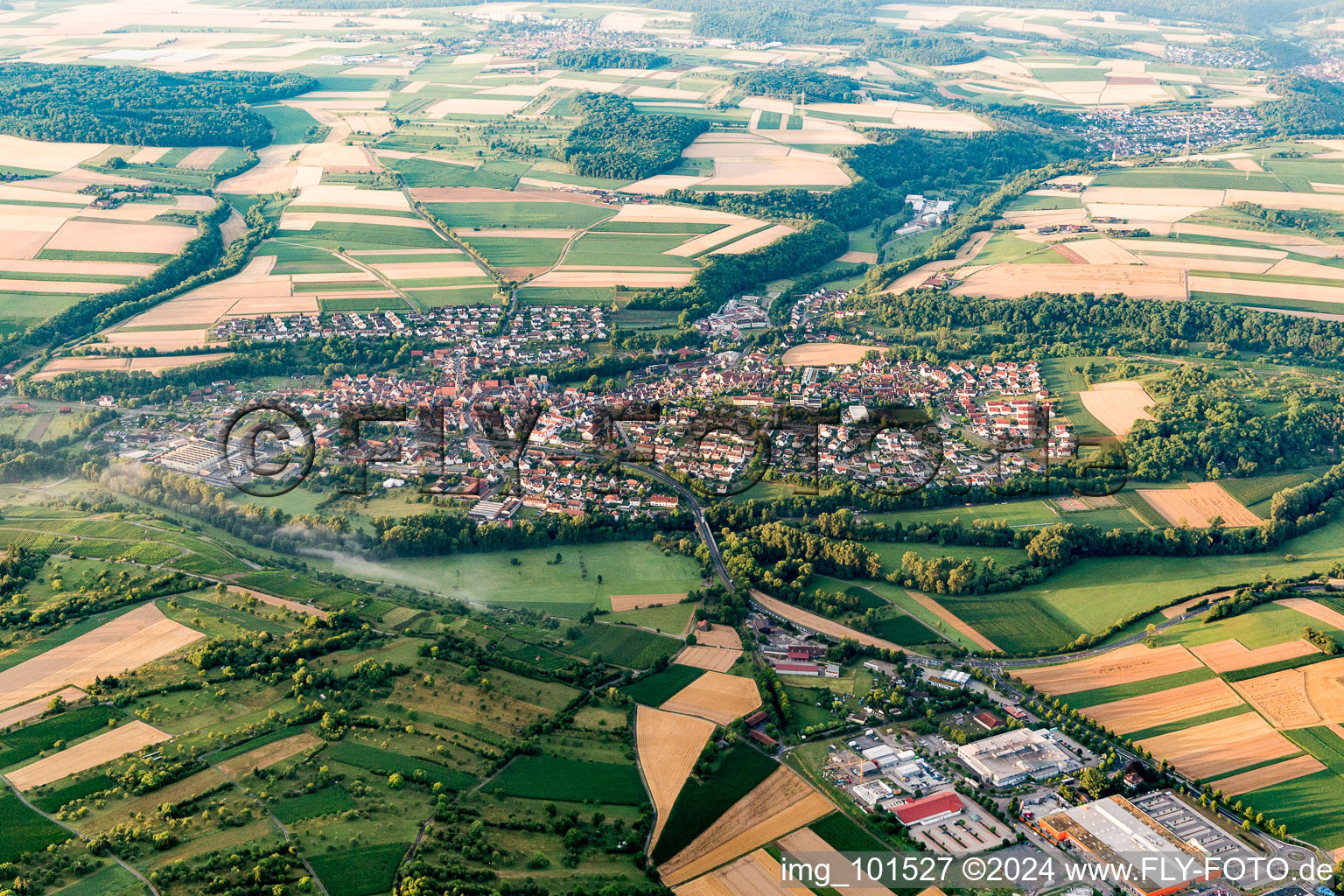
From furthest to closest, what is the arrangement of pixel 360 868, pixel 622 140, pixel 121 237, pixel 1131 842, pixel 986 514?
Answer: 1. pixel 622 140
2. pixel 121 237
3. pixel 986 514
4. pixel 1131 842
5. pixel 360 868

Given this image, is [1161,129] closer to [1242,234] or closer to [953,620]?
[1242,234]

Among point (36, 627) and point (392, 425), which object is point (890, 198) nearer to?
point (392, 425)

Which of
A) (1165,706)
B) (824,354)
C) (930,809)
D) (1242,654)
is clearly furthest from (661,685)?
(824,354)

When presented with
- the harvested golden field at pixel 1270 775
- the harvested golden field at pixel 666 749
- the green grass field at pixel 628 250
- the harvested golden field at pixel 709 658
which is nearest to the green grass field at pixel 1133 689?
the harvested golden field at pixel 1270 775

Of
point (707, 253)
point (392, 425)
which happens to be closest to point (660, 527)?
point (392, 425)

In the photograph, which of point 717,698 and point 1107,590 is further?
point 1107,590

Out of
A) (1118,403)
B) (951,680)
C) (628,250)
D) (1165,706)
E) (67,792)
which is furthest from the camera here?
(628,250)
